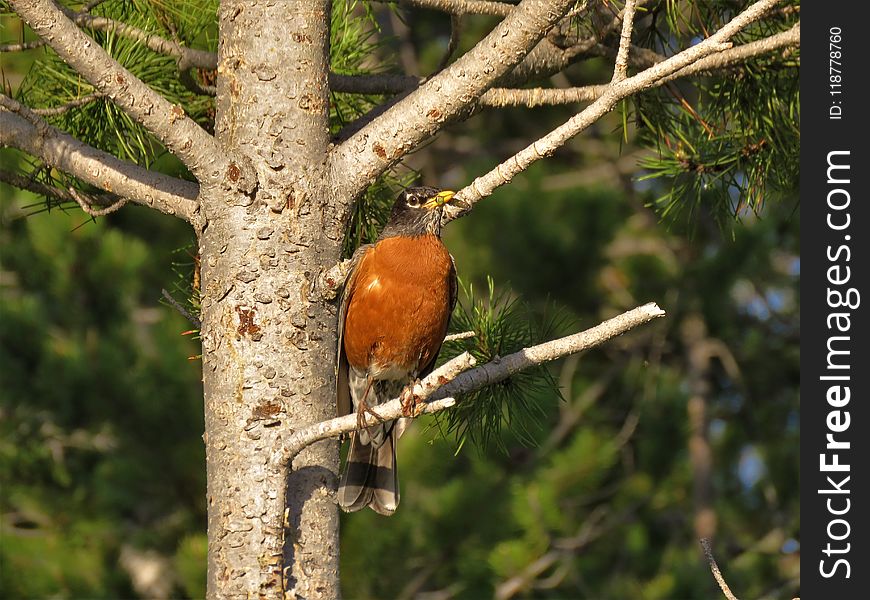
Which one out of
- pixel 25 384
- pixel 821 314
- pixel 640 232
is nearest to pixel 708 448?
pixel 640 232

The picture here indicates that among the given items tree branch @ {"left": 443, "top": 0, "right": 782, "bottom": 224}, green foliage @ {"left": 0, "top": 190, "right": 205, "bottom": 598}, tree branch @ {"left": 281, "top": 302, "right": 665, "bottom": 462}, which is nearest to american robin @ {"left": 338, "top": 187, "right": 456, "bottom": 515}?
tree branch @ {"left": 281, "top": 302, "right": 665, "bottom": 462}

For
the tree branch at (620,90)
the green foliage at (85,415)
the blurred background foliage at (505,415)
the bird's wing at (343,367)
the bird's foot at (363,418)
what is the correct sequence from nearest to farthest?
the bird's foot at (363,418) < the tree branch at (620,90) < the bird's wing at (343,367) < the blurred background foliage at (505,415) < the green foliage at (85,415)

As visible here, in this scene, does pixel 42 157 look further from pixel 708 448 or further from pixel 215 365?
pixel 708 448

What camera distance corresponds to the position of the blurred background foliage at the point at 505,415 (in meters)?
7.10

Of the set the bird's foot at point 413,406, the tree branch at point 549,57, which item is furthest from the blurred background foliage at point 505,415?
the bird's foot at point 413,406

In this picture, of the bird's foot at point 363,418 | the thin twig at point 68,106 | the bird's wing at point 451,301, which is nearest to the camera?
the bird's foot at point 363,418

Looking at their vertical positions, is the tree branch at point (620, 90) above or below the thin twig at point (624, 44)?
below

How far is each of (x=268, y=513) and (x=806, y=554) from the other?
138 cm

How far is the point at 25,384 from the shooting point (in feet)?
23.9

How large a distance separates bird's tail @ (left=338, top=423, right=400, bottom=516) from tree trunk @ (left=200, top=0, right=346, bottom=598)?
0.90 m

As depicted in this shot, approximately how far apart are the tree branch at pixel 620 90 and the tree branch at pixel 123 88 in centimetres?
61

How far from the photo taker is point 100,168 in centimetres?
→ 290

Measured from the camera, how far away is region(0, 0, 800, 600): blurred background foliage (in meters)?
7.10

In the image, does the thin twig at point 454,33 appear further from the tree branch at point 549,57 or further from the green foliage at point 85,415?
the green foliage at point 85,415
